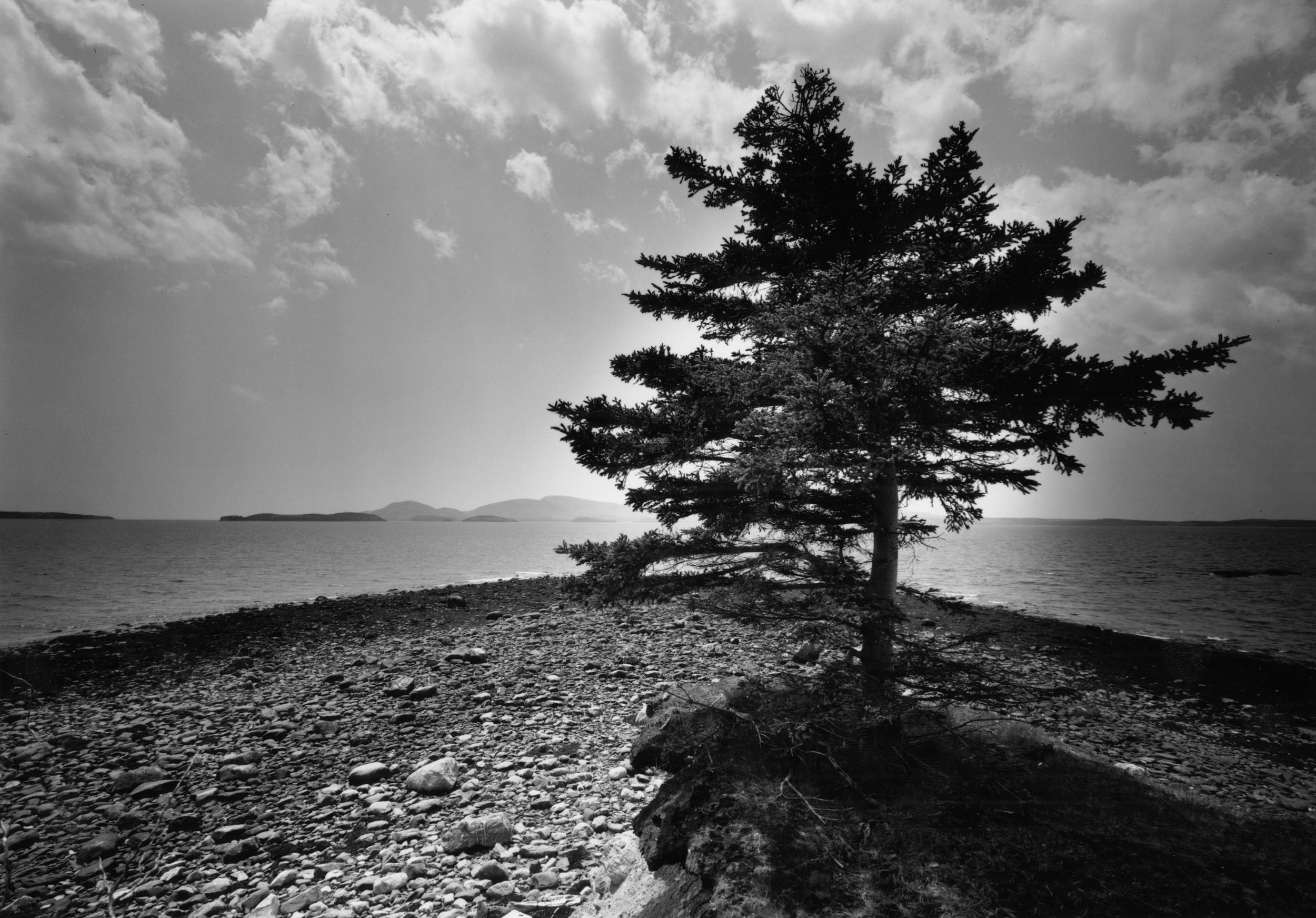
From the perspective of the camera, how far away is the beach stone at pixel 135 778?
6.43 metres

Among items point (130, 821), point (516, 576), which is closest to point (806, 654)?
point (130, 821)

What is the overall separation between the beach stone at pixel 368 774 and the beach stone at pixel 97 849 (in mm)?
2128

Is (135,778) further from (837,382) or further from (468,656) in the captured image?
(837,382)

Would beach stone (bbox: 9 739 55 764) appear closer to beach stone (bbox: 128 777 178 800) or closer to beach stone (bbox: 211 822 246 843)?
beach stone (bbox: 128 777 178 800)

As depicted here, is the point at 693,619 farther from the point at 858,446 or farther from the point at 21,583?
the point at 21,583

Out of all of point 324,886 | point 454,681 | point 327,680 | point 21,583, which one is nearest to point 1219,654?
point 454,681

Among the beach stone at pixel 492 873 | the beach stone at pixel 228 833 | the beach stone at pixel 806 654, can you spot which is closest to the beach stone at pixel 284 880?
the beach stone at pixel 228 833

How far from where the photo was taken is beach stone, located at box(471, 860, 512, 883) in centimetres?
460

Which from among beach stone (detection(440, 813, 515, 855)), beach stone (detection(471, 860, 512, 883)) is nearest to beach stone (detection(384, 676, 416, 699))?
beach stone (detection(440, 813, 515, 855))

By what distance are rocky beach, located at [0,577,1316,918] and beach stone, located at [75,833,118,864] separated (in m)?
0.02

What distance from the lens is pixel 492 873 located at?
4605 mm

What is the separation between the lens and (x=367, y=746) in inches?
292

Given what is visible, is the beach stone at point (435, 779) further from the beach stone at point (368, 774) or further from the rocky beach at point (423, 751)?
the beach stone at point (368, 774)

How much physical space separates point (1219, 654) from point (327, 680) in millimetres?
23811
